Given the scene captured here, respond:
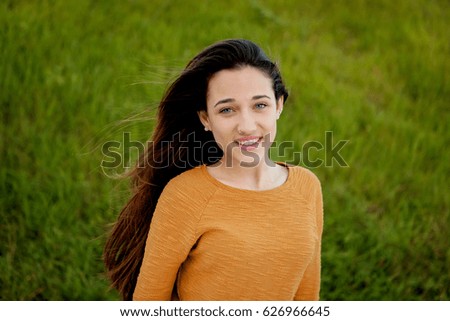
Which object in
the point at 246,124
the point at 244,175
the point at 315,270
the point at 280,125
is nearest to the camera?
the point at 246,124

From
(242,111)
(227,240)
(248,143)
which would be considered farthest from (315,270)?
(242,111)

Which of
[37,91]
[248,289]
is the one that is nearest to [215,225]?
[248,289]

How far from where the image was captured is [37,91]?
3455 mm

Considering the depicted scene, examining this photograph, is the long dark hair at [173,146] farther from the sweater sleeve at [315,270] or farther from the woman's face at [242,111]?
the sweater sleeve at [315,270]

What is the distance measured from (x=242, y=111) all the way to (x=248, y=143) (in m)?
0.11

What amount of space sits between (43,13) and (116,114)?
1.23 m

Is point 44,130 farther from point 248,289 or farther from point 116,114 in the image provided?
point 248,289

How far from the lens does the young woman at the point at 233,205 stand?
1652mm

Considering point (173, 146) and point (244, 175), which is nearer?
point (244, 175)

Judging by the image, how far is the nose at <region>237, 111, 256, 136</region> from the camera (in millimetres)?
1622

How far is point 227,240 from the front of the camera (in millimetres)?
1644

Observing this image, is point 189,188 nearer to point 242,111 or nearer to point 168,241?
point 168,241

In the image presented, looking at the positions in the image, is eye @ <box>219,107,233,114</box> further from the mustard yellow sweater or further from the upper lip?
the mustard yellow sweater

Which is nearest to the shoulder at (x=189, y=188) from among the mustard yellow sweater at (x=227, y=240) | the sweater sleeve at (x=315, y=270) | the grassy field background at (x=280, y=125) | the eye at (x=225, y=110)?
the mustard yellow sweater at (x=227, y=240)
